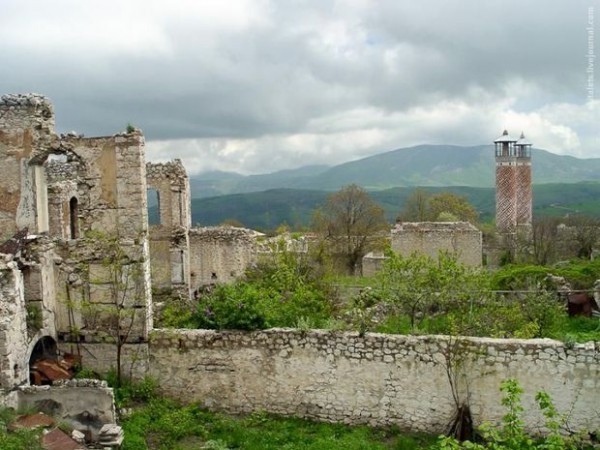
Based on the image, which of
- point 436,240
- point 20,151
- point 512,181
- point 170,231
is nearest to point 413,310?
point 20,151

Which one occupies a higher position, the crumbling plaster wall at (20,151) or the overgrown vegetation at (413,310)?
the crumbling plaster wall at (20,151)

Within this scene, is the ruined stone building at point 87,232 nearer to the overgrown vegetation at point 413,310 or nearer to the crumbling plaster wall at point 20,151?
the crumbling plaster wall at point 20,151

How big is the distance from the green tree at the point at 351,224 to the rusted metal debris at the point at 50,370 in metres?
21.0

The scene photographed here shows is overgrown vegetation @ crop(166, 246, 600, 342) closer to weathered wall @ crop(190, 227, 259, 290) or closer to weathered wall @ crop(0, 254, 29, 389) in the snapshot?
weathered wall @ crop(0, 254, 29, 389)

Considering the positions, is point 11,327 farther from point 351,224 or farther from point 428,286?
point 351,224

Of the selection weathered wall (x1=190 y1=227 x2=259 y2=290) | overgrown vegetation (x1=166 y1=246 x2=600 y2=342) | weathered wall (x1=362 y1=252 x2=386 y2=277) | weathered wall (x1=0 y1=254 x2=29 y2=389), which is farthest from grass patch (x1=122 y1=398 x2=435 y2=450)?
weathered wall (x1=362 y1=252 x2=386 y2=277)

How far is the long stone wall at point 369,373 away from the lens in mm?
10930

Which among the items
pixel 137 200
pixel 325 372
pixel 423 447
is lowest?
pixel 423 447

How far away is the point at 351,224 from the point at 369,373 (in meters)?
27.1

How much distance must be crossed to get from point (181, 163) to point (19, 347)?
46.0ft

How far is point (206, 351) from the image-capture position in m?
12.8

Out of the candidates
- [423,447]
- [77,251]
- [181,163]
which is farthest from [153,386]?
[181,163]

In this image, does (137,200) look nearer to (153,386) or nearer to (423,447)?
(153,386)

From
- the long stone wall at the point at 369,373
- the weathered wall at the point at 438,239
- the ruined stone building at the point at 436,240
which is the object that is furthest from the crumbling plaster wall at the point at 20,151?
the weathered wall at the point at 438,239
